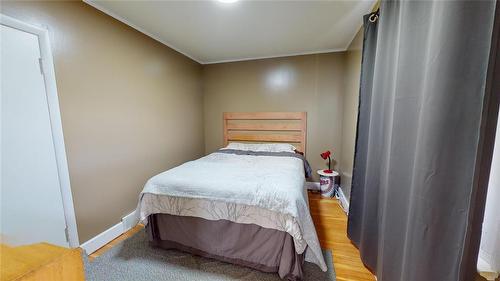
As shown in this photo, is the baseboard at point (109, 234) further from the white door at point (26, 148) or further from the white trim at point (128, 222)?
the white door at point (26, 148)

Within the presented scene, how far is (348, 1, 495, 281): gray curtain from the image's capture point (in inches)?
28.9

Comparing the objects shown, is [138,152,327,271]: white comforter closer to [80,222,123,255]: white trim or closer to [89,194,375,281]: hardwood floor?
[89,194,375,281]: hardwood floor

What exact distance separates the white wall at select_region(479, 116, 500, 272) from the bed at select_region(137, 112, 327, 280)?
0.83 meters

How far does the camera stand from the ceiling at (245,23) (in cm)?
184

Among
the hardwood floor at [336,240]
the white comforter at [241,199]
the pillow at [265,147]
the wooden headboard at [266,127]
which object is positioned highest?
the wooden headboard at [266,127]

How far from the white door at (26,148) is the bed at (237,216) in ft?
2.22

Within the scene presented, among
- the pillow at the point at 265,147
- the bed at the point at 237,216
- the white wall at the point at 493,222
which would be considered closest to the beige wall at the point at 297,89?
the pillow at the point at 265,147

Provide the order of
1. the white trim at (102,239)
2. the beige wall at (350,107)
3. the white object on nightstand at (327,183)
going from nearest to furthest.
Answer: the white trim at (102,239) → the beige wall at (350,107) → the white object on nightstand at (327,183)

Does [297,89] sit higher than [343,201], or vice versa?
[297,89]

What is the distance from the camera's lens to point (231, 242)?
162 cm

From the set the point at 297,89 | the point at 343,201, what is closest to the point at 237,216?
the point at 343,201

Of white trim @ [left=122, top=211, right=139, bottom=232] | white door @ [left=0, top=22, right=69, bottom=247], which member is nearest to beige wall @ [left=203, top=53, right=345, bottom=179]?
white trim @ [left=122, top=211, right=139, bottom=232]

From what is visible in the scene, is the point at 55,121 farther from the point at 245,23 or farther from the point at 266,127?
the point at 266,127

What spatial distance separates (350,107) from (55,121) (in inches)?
122
